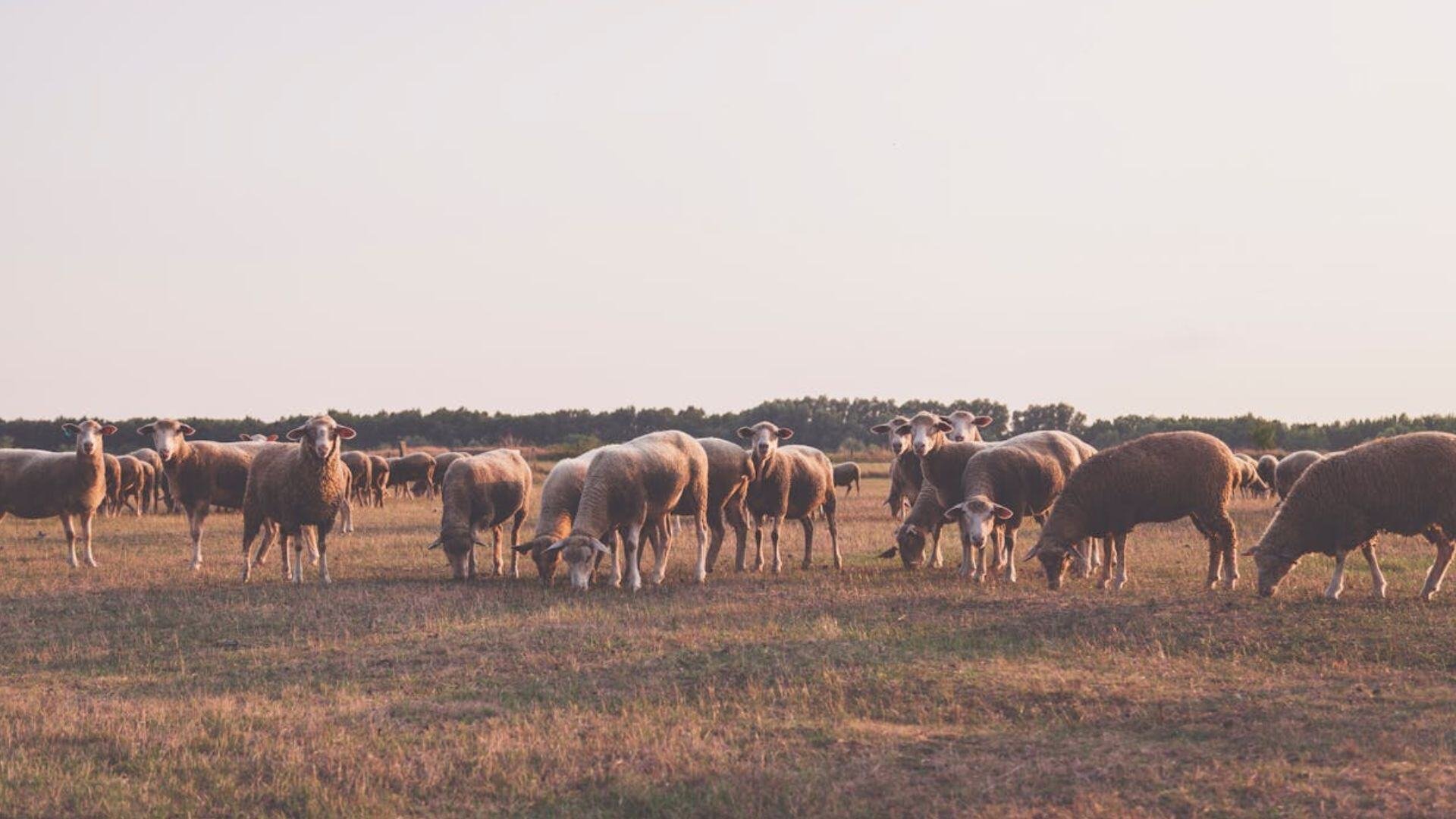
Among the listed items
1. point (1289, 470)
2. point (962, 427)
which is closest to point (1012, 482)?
point (962, 427)

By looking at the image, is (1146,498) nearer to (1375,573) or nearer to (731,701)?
(1375,573)

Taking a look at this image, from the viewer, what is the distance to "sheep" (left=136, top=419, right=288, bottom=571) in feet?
74.7

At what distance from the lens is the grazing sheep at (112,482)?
3450cm

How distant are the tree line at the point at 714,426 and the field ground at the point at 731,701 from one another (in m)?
56.2

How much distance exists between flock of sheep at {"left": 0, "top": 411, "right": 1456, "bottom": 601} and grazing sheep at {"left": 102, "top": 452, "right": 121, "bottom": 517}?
8.97 metres

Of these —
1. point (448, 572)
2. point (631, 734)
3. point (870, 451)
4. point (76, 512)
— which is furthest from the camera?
point (870, 451)

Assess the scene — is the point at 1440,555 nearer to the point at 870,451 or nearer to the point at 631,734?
the point at 631,734

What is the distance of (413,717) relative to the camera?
1059cm

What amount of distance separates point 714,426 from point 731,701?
93553mm

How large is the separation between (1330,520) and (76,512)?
21.6m

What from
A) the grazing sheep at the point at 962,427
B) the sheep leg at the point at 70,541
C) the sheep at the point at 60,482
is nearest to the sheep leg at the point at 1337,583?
the grazing sheep at the point at 962,427

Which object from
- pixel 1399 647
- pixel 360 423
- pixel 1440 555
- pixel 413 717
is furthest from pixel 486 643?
pixel 360 423

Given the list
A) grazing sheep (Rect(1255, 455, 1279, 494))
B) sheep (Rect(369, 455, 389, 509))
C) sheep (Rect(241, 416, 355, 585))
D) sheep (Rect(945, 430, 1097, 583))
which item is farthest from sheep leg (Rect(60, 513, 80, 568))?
grazing sheep (Rect(1255, 455, 1279, 494))

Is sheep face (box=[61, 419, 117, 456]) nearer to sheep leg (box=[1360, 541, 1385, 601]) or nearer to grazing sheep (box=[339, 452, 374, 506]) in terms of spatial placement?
A: grazing sheep (box=[339, 452, 374, 506])
